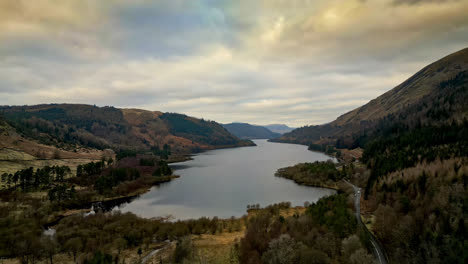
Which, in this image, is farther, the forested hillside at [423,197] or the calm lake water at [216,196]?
the calm lake water at [216,196]

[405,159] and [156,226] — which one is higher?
[405,159]

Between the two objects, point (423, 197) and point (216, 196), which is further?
point (216, 196)

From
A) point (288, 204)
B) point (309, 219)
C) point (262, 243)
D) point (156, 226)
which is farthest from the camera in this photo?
point (288, 204)

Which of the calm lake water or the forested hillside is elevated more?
the forested hillside

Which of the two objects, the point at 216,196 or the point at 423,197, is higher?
the point at 423,197

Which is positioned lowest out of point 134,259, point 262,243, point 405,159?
point 134,259

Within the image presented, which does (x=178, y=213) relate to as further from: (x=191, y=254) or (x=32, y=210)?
(x=32, y=210)

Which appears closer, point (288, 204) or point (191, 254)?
point (191, 254)

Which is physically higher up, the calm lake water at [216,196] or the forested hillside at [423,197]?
the forested hillside at [423,197]

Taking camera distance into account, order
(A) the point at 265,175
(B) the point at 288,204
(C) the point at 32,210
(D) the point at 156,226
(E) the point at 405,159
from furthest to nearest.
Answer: (A) the point at 265,175 < (E) the point at 405,159 < (B) the point at 288,204 < (C) the point at 32,210 < (D) the point at 156,226

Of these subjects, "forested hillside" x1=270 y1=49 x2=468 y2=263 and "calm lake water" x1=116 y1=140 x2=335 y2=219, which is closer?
"forested hillside" x1=270 y1=49 x2=468 y2=263

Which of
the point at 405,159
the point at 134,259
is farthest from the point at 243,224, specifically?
the point at 405,159
